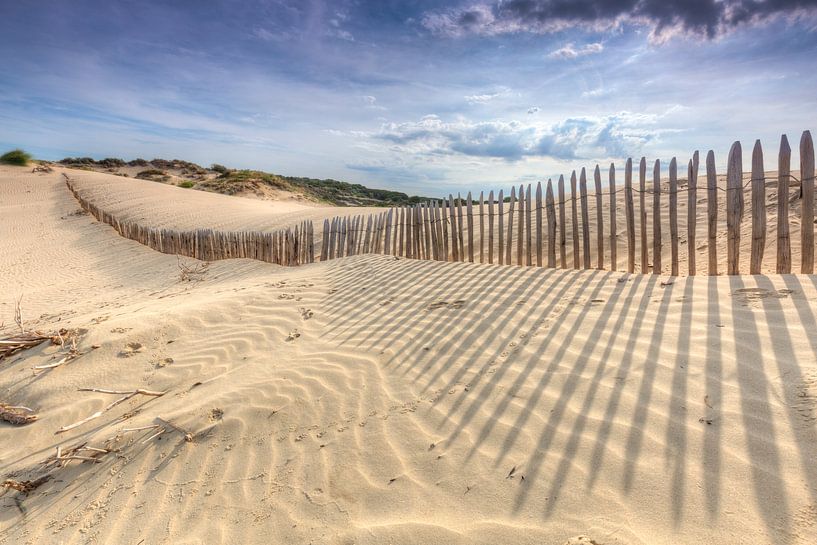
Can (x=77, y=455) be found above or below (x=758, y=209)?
below

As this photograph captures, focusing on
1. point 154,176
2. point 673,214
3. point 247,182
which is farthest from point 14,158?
point 673,214

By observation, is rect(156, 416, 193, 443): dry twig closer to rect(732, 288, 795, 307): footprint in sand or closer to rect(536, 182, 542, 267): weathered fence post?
rect(732, 288, 795, 307): footprint in sand

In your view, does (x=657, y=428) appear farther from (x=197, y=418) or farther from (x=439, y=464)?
(x=197, y=418)

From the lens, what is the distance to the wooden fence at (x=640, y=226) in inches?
168

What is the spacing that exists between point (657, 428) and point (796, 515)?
0.67 meters

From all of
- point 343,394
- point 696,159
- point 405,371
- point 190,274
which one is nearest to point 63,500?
point 343,394

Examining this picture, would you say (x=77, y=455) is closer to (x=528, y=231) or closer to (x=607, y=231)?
(x=528, y=231)

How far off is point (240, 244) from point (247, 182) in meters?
22.8

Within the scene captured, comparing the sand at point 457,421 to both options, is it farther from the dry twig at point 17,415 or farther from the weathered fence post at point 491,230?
the weathered fence post at point 491,230

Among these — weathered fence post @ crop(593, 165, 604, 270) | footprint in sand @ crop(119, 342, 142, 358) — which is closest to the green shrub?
footprint in sand @ crop(119, 342, 142, 358)

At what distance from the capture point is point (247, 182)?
32.1 m

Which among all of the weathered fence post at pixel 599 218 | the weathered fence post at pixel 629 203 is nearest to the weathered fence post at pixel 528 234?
the weathered fence post at pixel 599 218

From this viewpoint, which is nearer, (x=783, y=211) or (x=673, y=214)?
(x=783, y=211)

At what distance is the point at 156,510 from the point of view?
8.43ft
